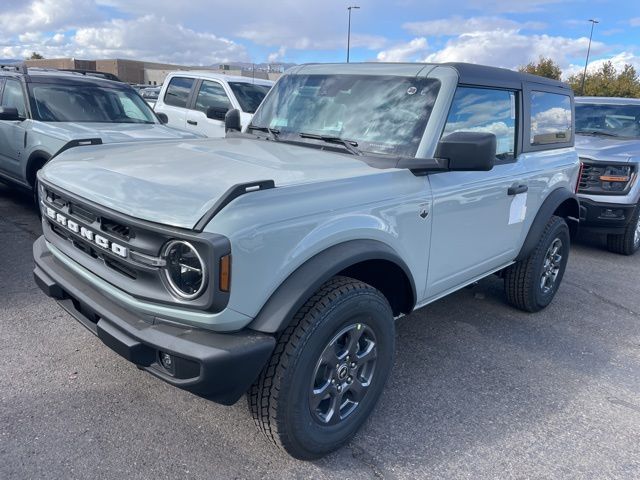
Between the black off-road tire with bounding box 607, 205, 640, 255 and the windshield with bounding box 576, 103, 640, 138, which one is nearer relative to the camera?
the black off-road tire with bounding box 607, 205, 640, 255

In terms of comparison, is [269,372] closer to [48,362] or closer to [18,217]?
[48,362]

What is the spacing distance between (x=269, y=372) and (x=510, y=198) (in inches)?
91.0

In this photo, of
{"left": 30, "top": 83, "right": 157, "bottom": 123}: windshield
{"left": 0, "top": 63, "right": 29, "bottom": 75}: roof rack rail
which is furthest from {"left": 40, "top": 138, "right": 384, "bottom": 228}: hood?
{"left": 0, "top": 63, "right": 29, "bottom": 75}: roof rack rail

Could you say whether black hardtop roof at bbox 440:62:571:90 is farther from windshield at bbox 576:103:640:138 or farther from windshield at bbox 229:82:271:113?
windshield at bbox 229:82:271:113

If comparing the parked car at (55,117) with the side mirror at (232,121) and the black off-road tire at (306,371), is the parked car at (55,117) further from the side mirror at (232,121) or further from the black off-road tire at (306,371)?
the black off-road tire at (306,371)

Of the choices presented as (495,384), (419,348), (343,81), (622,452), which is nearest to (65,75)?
(343,81)

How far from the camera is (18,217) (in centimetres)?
648

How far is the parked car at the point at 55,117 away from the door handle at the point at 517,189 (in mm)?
3824

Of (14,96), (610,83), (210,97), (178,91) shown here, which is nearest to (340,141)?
(14,96)

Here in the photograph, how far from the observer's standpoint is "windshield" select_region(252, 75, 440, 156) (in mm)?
3139

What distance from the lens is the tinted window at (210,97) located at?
877 cm

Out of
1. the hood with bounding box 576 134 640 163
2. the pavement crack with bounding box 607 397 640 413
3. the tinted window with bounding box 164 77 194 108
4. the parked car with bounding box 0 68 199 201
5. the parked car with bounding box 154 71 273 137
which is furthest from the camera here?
the tinted window with bounding box 164 77 194 108

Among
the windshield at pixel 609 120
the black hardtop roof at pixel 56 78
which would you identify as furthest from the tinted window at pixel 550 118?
the black hardtop roof at pixel 56 78

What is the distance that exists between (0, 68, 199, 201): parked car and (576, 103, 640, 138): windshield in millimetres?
5768
